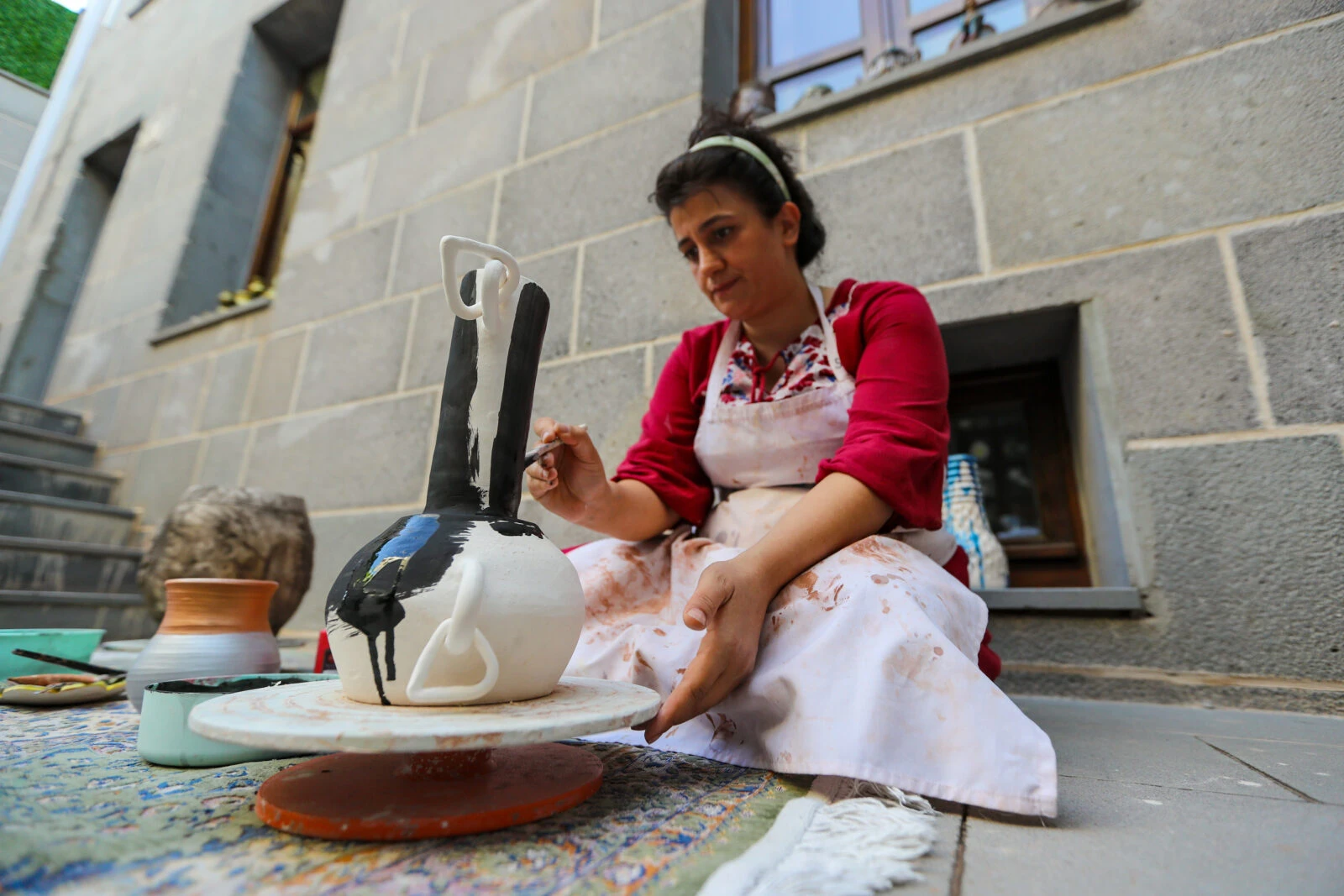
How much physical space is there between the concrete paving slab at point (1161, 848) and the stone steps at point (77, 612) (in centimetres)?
221

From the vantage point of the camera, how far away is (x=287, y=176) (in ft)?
10.7

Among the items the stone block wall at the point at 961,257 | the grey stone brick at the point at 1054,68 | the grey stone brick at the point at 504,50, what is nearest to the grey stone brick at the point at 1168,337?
the stone block wall at the point at 961,257

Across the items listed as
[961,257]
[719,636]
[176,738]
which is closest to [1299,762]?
[719,636]

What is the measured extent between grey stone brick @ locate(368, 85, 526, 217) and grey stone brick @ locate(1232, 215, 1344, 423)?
6.15ft

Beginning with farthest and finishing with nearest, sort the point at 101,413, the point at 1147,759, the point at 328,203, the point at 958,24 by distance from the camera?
1. the point at 101,413
2. the point at 328,203
3. the point at 958,24
4. the point at 1147,759

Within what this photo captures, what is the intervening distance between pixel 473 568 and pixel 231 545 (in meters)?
1.29

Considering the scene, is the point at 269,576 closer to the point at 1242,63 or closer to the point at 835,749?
the point at 835,749

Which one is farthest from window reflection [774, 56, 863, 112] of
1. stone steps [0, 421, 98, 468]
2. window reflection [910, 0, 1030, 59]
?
stone steps [0, 421, 98, 468]

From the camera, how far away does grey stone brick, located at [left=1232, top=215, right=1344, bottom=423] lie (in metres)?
0.95

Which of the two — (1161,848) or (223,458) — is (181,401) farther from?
(1161,848)

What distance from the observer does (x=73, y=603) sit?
1.94 m

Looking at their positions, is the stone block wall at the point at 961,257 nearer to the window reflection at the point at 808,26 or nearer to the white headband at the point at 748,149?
the window reflection at the point at 808,26

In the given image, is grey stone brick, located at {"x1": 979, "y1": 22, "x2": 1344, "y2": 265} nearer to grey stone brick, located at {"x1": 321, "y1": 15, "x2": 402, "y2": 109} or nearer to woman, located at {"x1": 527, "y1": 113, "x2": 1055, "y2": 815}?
woman, located at {"x1": 527, "y1": 113, "x2": 1055, "y2": 815}

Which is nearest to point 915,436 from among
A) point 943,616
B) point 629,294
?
point 943,616
